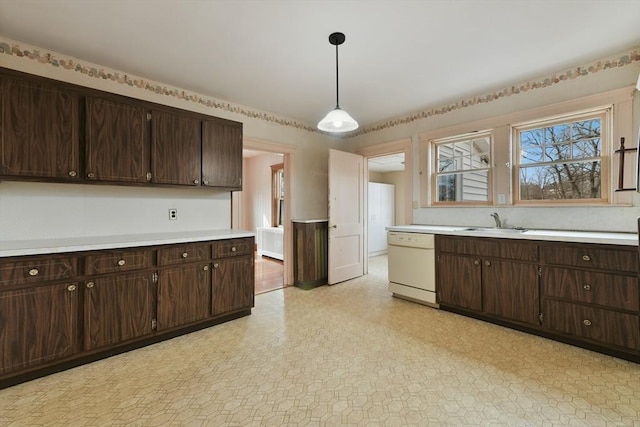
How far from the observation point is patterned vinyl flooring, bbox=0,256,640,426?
1.61 metres

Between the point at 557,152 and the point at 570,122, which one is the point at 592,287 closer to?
the point at 557,152

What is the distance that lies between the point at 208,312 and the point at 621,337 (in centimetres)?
342

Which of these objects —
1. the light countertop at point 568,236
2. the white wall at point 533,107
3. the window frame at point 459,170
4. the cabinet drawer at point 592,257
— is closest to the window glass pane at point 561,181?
the white wall at point 533,107

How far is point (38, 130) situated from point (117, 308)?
147 cm

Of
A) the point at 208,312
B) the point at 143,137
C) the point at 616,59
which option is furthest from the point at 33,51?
the point at 616,59

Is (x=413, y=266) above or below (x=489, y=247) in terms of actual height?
below

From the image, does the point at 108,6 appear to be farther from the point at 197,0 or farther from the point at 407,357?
the point at 407,357

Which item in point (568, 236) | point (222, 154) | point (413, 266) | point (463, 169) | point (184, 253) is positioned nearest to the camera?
point (568, 236)

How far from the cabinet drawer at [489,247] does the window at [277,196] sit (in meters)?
4.11

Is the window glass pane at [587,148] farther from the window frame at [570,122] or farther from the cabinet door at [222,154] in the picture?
the cabinet door at [222,154]

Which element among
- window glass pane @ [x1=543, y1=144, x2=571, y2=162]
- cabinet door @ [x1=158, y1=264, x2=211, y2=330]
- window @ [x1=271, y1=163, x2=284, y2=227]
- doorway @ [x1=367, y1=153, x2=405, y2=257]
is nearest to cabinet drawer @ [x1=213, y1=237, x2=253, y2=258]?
cabinet door @ [x1=158, y1=264, x2=211, y2=330]

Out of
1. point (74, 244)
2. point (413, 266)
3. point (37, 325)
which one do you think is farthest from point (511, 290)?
point (37, 325)

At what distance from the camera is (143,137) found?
260 cm

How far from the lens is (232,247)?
292 cm
